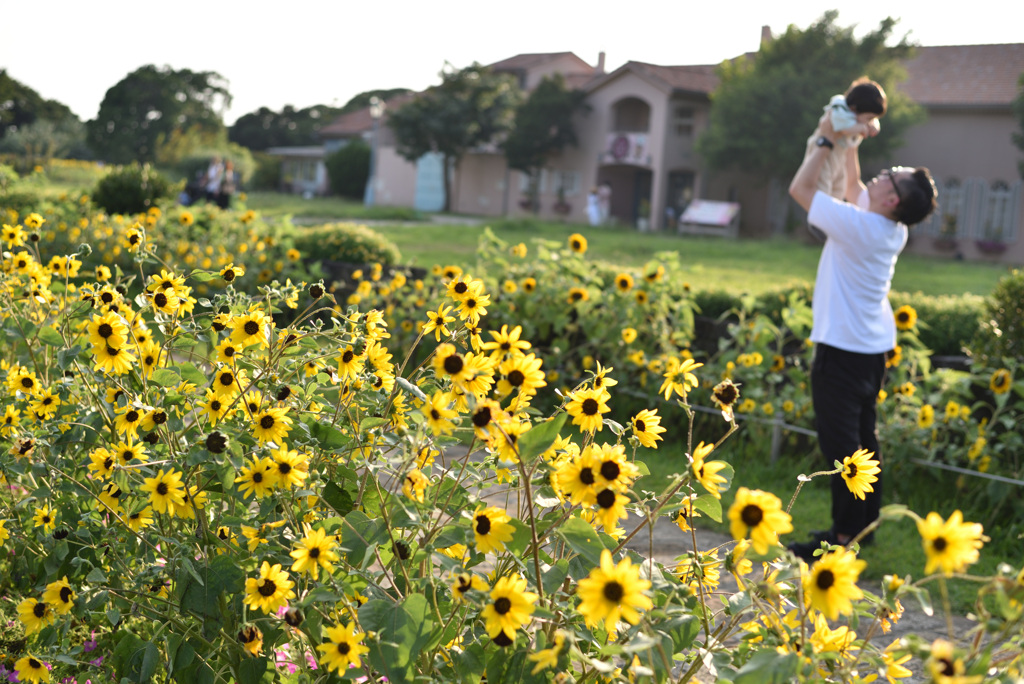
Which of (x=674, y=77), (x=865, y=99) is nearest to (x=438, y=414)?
(x=865, y=99)

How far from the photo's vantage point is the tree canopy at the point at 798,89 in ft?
81.8

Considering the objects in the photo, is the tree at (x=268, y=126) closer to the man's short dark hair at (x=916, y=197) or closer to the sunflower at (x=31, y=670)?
the man's short dark hair at (x=916, y=197)

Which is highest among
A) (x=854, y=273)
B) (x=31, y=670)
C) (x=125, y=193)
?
(x=125, y=193)

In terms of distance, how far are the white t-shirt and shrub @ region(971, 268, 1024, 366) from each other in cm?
128

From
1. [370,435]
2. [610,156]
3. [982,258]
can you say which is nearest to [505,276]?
[370,435]

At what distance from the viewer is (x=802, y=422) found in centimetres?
504

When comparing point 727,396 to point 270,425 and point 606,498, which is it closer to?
point 606,498

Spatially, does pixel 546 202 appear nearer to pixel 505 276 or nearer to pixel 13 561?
pixel 505 276

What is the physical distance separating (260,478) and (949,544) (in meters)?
1.00

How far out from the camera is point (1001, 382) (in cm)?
438

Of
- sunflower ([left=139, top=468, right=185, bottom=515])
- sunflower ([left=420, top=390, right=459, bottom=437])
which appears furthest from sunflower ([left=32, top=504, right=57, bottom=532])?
sunflower ([left=420, top=390, right=459, bottom=437])

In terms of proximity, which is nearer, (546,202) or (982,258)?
(982,258)

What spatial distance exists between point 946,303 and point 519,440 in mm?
5290

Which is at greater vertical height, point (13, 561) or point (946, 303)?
point (946, 303)
